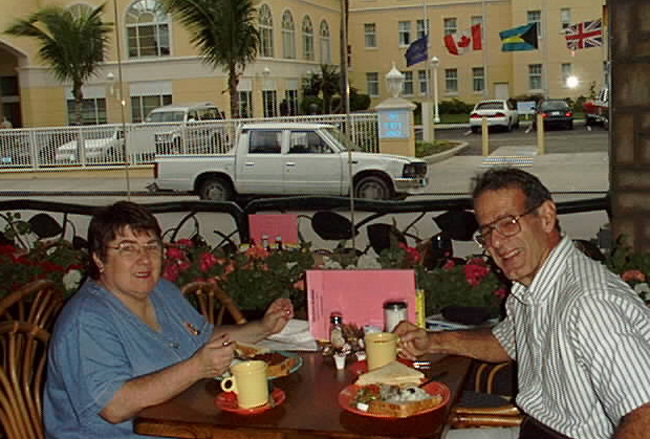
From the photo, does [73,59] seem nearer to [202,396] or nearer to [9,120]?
[9,120]

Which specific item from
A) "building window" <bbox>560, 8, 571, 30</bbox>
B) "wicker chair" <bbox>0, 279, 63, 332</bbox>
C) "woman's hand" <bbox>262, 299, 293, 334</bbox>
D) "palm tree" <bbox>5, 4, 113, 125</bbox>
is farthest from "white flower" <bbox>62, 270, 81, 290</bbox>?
"building window" <bbox>560, 8, 571, 30</bbox>

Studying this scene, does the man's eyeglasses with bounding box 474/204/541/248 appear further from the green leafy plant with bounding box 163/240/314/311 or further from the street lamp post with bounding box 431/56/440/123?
the street lamp post with bounding box 431/56/440/123

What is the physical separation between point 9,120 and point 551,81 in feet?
9.34

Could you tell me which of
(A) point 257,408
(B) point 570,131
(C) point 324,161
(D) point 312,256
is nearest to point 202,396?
(A) point 257,408

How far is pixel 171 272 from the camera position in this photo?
133 inches

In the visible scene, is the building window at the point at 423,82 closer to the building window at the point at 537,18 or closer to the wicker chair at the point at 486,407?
the building window at the point at 537,18

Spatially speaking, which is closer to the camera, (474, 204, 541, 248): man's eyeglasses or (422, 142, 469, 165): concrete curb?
(474, 204, 541, 248): man's eyeglasses

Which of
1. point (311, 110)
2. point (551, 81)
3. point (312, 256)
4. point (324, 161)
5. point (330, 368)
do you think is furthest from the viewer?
point (324, 161)

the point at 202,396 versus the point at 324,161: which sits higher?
the point at 324,161

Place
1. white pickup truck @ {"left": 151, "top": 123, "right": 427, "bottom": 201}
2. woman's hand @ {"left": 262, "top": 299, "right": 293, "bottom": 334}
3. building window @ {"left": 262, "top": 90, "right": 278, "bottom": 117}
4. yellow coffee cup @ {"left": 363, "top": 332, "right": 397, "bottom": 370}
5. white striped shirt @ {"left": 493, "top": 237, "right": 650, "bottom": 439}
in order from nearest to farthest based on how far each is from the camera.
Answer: white striped shirt @ {"left": 493, "top": 237, "right": 650, "bottom": 439} < yellow coffee cup @ {"left": 363, "top": 332, "right": 397, "bottom": 370} < woman's hand @ {"left": 262, "top": 299, "right": 293, "bottom": 334} < building window @ {"left": 262, "top": 90, "right": 278, "bottom": 117} < white pickup truck @ {"left": 151, "top": 123, "right": 427, "bottom": 201}

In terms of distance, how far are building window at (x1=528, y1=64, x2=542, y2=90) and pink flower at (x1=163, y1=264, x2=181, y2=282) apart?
213cm

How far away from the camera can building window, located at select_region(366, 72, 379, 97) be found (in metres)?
4.47

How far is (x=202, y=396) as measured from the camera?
2135 millimetres

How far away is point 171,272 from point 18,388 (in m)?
1.12
